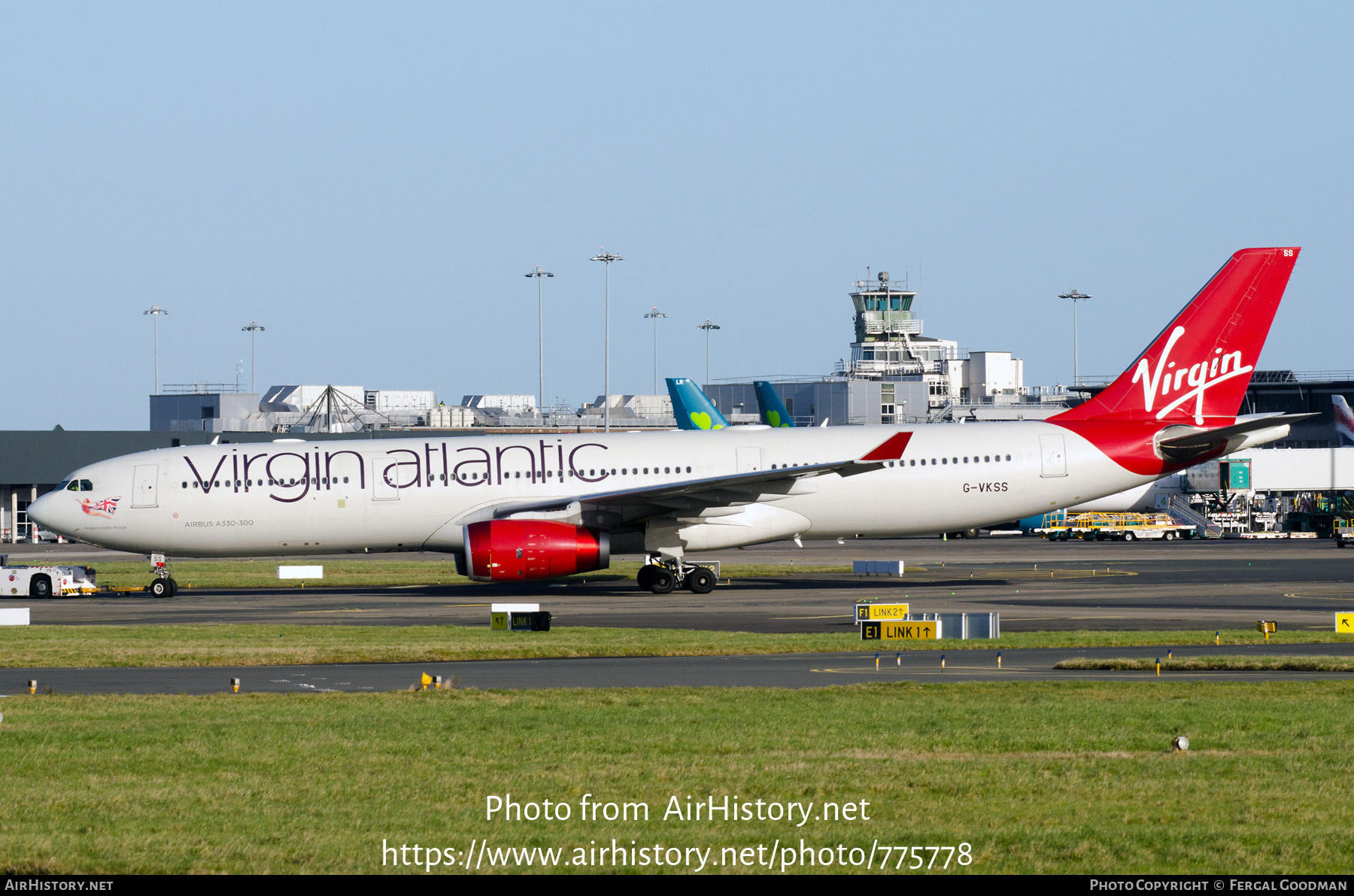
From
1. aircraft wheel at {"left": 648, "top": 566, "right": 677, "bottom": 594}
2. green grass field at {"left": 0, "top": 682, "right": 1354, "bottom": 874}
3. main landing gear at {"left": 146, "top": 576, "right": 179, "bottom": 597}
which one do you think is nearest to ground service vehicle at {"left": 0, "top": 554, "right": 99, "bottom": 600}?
main landing gear at {"left": 146, "top": 576, "right": 179, "bottom": 597}

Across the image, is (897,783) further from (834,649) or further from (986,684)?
(834,649)

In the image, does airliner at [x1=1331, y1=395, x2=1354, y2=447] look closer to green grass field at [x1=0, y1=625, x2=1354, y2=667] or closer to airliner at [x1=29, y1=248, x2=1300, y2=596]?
airliner at [x1=29, y1=248, x2=1300, y2=596]

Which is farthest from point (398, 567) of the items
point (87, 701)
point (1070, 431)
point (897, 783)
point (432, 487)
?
point (897, 783)

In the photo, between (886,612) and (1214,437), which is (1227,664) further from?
(1214,437)

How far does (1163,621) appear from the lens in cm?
2773

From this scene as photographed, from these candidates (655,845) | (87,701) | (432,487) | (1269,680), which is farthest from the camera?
(432,487)

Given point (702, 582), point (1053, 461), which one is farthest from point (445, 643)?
point (1053, 461)

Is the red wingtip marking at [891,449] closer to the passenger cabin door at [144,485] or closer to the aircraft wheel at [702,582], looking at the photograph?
the aircraft wheel at [702,582]

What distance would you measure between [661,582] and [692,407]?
32878 mm

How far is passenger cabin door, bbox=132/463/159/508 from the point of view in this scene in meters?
38.2

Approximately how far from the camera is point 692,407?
70062mm

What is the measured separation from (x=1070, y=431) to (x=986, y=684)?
2256 cm

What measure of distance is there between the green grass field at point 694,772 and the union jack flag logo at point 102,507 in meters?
22.3

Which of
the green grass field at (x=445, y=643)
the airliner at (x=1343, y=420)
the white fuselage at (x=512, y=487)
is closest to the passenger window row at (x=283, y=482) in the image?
the white fuselage at (x=512, y=487)
